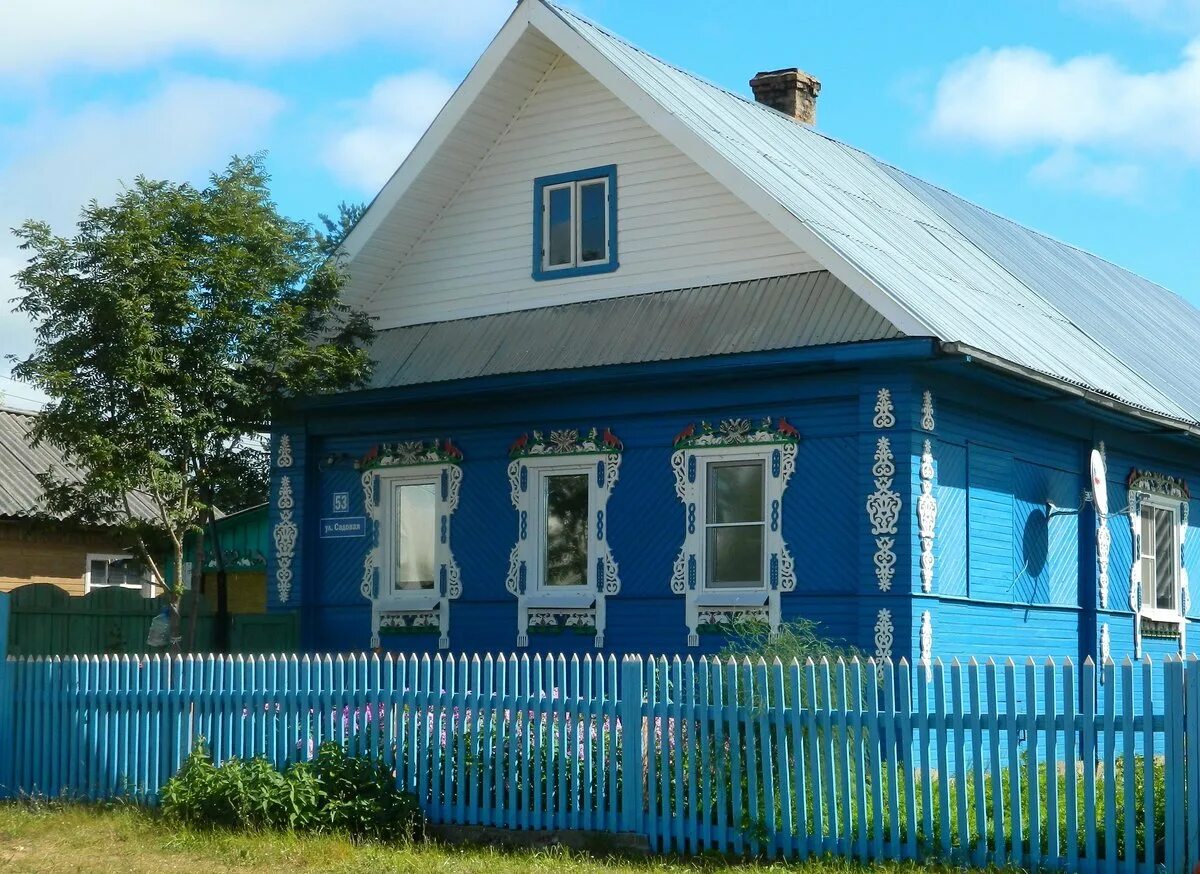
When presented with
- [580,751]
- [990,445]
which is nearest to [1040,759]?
[580,751]

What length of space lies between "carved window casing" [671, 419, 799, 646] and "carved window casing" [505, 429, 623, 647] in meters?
0.82

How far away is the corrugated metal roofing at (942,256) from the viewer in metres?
15.3

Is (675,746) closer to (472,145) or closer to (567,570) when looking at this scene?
(567,570)

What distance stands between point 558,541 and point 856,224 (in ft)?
14.5

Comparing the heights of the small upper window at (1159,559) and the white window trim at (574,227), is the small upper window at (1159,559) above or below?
below

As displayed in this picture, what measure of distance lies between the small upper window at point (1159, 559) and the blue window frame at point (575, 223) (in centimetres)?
682

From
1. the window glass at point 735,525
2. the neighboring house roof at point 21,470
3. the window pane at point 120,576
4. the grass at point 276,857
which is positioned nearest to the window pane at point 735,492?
the window glass at point 735,525

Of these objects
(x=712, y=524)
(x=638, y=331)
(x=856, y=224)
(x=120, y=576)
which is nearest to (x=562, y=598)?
(x=712, y=524)

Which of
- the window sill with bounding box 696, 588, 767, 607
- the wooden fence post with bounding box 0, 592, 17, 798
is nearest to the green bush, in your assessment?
the wooden fence post with bounding box 0, 592, 17, 798

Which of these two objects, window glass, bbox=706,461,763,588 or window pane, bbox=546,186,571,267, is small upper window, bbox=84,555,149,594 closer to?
window pane, bbox=546,186,571,267

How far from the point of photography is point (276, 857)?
1114cm

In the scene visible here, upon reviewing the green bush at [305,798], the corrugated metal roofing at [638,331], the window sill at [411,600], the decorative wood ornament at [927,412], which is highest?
the corrugated metal roofing at [638,331]

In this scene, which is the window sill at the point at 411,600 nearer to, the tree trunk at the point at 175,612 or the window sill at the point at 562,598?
the window sill at the point at 562,598

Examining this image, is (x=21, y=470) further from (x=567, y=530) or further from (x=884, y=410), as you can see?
(x=884, y=410)
